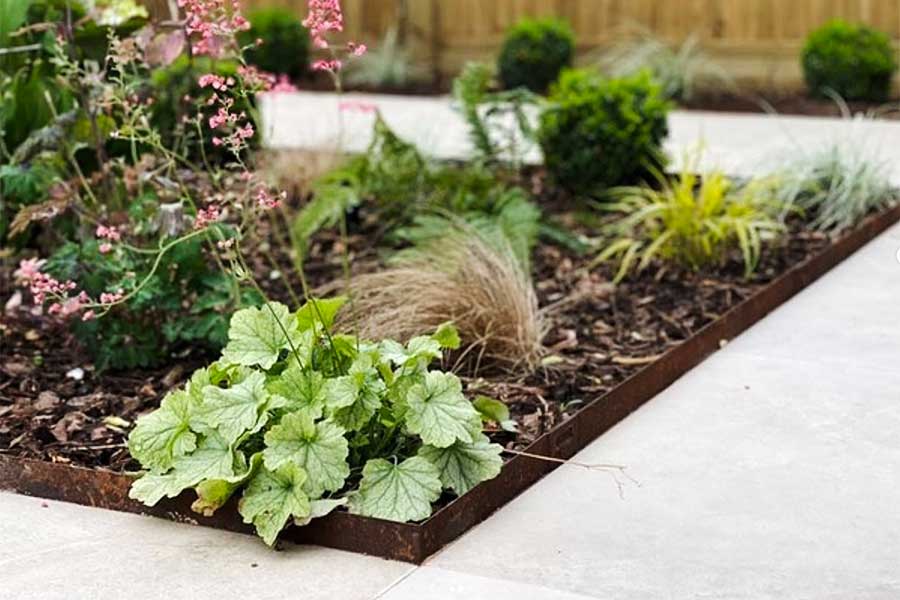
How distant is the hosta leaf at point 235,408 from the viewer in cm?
379

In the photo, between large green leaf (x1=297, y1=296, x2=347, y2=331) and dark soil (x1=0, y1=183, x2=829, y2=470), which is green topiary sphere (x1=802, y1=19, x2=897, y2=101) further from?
large green leaf (x1=297, y1=296, x2=347, y2=331)

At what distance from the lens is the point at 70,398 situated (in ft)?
15.9

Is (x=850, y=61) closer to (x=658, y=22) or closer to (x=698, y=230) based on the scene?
(x=658, y=22)

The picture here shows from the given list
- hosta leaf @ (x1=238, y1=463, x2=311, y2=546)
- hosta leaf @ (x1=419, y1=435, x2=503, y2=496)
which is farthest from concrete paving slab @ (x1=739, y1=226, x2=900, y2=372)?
hosta leaf @ (x1=238, y1=463, x2=311, y2=546)

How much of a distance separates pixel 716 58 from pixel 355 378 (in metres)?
8.44

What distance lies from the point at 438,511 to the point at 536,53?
8314 mm

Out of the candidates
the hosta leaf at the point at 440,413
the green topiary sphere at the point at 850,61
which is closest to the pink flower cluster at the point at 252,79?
the hosta leaf at the point at 440,413

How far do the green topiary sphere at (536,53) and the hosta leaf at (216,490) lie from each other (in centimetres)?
826

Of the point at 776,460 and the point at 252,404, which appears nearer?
the point at 252,404

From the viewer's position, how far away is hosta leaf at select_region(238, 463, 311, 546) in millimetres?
3604

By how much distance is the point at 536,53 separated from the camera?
1167cm

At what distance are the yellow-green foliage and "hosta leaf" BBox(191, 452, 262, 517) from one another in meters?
2.59

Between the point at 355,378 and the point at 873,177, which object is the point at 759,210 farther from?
the point at 355,378

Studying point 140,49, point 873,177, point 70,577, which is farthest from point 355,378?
point 873,177
